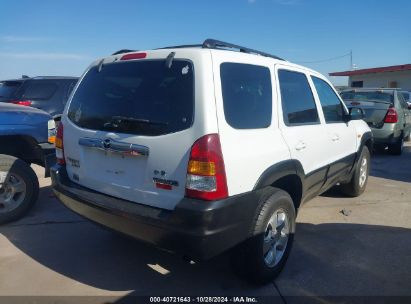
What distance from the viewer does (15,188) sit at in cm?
469

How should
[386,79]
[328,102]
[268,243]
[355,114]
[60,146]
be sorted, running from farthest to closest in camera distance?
[386,79] → [355,114] → [328,102] → [60,146] → [268,243]

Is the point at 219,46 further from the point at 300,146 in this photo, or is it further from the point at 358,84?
the point at 358,84

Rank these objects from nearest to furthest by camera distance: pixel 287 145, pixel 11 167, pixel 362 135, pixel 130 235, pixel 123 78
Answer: pixel 130 235 < pixel 123 78 < pixel 287 145 < pixel 11 167 < pixel 362 135

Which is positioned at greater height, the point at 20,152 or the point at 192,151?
the point at 192,151

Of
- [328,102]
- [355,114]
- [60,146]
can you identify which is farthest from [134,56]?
[355,114]

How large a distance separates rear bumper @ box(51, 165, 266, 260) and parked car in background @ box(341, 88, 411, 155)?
22.7ft

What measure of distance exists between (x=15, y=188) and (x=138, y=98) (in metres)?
2.65

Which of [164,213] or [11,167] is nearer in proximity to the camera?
[164,213]

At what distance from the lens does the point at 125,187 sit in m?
2.94

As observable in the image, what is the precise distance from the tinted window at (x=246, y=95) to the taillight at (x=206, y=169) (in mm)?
262

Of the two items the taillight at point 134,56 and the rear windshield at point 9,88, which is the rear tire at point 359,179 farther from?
the rear windshield at point 9,88

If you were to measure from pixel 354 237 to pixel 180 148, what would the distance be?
106 inches

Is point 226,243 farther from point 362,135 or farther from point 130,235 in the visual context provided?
point 362,135

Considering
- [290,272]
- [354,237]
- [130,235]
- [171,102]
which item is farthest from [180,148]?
[354,237]
